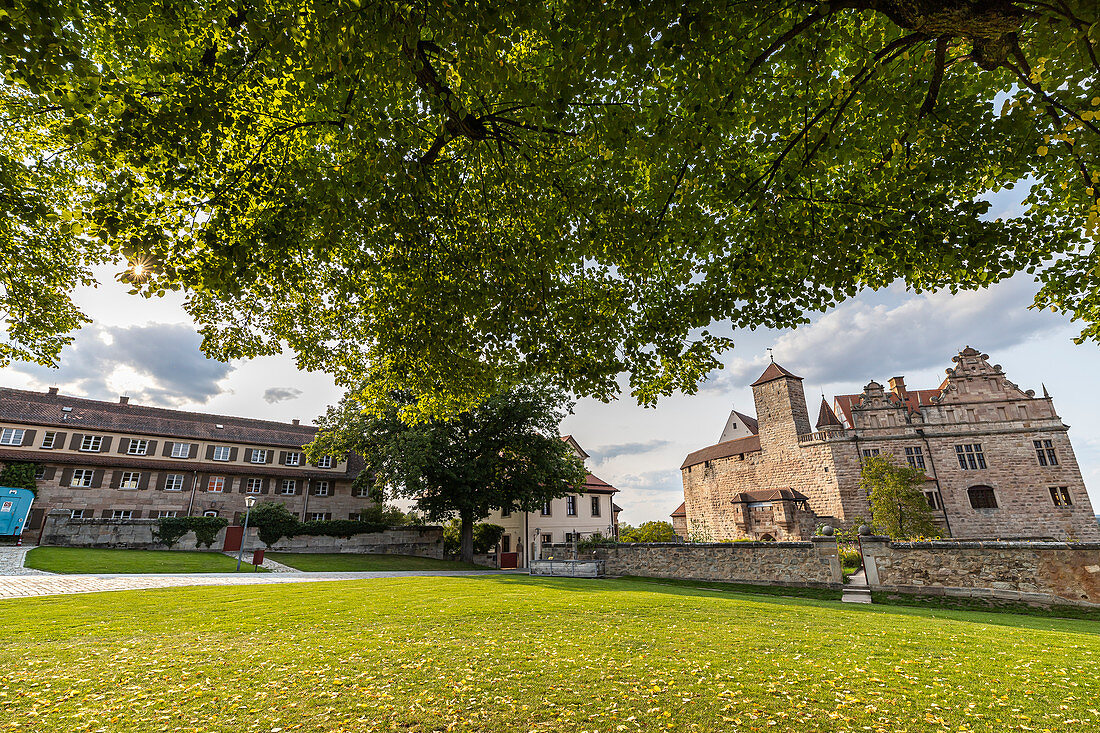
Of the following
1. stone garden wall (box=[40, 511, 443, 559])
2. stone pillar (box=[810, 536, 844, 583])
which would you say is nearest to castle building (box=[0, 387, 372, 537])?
stone garden wall (box=[40, 511, 443, 559])

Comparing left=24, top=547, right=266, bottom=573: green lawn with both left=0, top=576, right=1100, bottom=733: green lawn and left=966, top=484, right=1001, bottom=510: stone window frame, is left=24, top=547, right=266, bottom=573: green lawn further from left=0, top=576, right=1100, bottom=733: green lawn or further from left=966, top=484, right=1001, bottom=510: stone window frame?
left=966, top=484, right=1001, bottom=510: stone window frame

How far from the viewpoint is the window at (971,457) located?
3719 cm

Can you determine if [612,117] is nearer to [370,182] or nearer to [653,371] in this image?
[370,182]

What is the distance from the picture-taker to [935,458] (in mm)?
38250

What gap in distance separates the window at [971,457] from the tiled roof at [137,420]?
176 feet

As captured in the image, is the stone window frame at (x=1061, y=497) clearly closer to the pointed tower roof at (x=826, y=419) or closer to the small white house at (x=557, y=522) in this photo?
the pointed tower roof at (x=826, y=419)

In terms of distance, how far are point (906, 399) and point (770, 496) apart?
1491cm

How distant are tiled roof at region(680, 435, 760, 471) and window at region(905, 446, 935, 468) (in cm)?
1129

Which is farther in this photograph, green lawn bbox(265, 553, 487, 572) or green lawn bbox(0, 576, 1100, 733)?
green lawn bbox(265, 553, 487, 572)

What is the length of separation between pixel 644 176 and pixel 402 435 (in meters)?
24.0

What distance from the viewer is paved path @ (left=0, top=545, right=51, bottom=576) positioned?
18.4 metres

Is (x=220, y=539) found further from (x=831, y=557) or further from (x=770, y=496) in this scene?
(x=770, y=496)

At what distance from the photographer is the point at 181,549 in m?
31.0

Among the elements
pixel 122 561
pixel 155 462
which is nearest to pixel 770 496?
pixel 122 561
